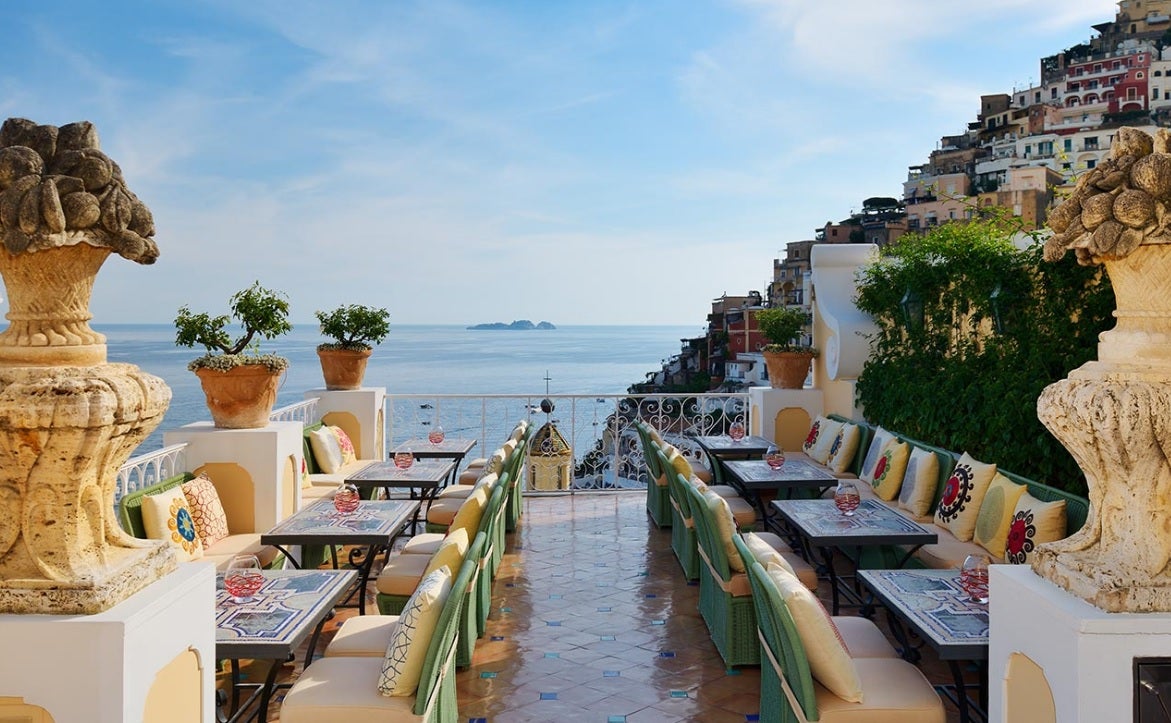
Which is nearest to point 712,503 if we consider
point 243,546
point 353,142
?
point 243,546

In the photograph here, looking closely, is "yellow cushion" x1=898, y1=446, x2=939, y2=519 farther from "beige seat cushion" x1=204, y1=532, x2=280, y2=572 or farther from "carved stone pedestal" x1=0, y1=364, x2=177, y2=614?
"carved stone pedestal" x1=0, y1=364, x2=177, y2=614

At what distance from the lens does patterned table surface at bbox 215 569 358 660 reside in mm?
3037

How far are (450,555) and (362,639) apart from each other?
598mm

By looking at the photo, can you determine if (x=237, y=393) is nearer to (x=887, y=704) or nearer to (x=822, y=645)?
(x=822, y=645)

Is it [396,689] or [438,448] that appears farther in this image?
[438,448]

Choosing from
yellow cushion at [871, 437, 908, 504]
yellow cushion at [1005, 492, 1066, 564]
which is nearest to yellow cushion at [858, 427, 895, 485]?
yellow cushion at [871, 437, 908, 504]

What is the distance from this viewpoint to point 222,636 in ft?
10.1

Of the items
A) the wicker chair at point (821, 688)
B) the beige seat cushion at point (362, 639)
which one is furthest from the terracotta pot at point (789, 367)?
the beige seat cushion at point (362, 639)

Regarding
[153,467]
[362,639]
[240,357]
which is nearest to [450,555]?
[362,639]

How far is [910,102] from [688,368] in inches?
850

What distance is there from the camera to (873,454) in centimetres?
685

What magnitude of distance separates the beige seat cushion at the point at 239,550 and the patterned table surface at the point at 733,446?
3.96 metres

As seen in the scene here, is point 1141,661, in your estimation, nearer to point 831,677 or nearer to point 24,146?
point 831,677

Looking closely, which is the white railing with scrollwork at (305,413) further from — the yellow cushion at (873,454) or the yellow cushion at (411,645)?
the yellow cushion at (411,645)
